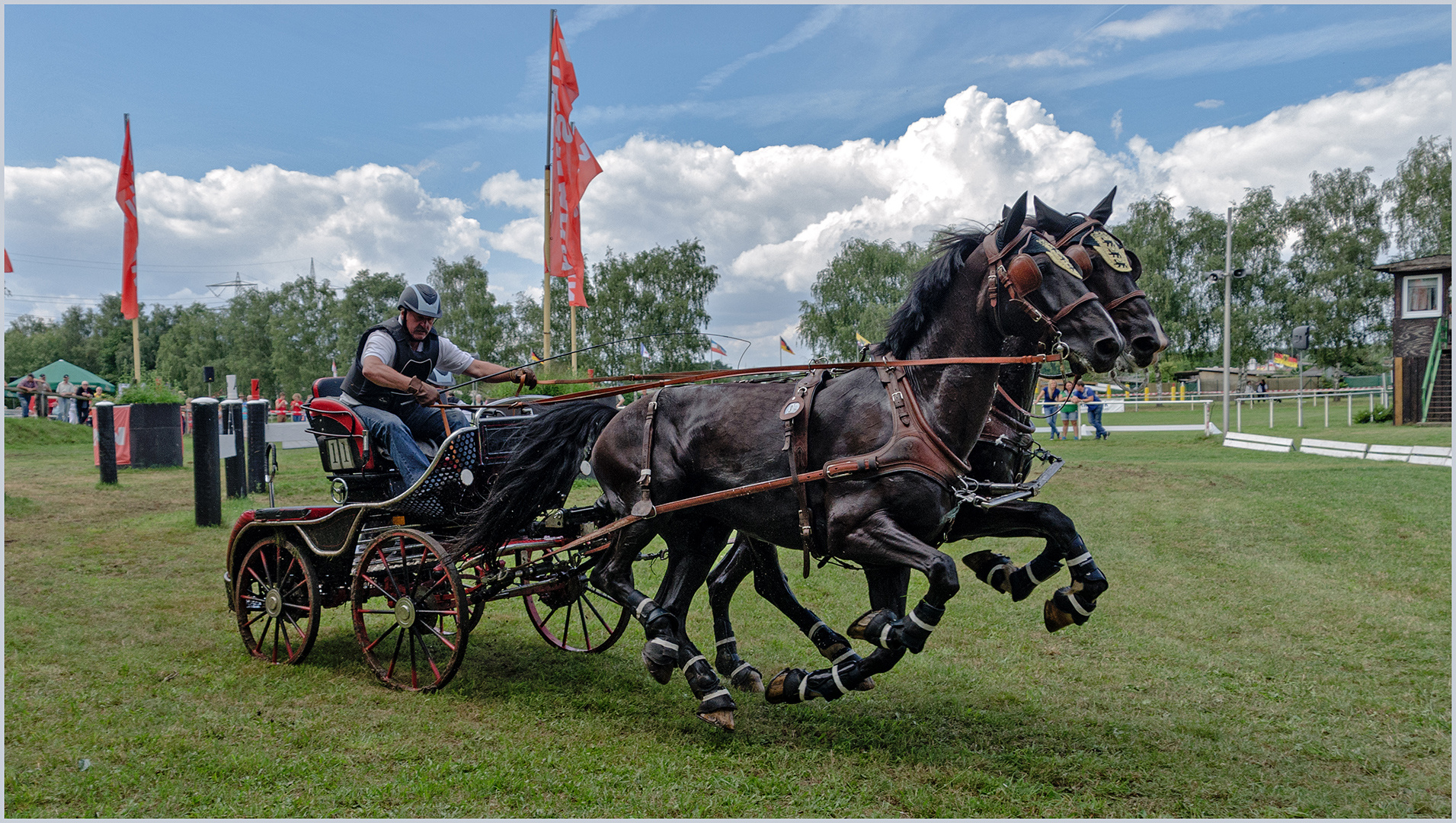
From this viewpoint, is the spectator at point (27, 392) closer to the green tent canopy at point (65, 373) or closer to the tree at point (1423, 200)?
the green tent canopy at point (65, 373)

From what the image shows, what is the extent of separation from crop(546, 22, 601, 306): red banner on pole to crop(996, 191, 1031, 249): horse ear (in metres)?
11.3

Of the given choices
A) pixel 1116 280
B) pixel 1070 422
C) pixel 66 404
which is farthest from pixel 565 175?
pixel 66 404

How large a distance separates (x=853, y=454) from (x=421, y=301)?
3016mm

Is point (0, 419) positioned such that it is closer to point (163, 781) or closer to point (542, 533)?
point (163, 781)

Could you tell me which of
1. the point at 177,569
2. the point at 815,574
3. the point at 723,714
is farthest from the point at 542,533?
the point at 177,569

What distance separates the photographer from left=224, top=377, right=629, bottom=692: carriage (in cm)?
504

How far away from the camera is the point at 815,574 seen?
834 cm

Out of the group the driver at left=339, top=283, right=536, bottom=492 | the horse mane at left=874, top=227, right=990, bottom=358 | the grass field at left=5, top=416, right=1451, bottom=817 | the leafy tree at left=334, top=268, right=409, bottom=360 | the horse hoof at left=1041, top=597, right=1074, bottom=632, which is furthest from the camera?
the leafy tree at left=334, top=268, right=409, bottom=360

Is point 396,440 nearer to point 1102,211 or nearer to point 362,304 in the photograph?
point 1102,211

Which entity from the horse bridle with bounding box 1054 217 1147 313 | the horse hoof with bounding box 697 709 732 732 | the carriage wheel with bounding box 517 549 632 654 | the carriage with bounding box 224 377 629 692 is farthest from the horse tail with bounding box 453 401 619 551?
the horse bridle with bounding box 1054 217 1147 313

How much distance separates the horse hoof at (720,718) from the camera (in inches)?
167

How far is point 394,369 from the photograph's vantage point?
548 cm

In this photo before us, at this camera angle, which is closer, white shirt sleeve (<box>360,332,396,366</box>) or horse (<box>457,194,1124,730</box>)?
horse (<box>457,194,1124,730</box>)

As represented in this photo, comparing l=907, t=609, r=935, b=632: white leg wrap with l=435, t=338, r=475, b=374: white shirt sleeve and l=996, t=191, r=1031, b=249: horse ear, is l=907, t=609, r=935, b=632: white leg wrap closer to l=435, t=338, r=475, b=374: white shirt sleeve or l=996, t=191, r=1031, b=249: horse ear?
l=996, t=191, r=1031, b=249: horse ear
